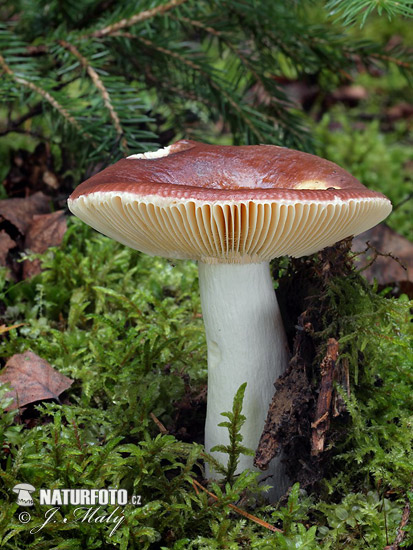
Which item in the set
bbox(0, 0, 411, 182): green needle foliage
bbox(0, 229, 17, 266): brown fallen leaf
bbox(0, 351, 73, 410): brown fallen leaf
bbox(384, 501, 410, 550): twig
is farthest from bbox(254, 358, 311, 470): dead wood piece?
bbox(0, 229, 17, 266): brown fallen leaf

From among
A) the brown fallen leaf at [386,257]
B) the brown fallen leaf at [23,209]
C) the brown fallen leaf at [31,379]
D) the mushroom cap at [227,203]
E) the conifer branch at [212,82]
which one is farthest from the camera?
the brown fallen leaf at [23,209]

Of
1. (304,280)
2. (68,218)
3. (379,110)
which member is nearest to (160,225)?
(304,280)

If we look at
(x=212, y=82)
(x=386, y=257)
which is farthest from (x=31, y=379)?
(x=386, y=257)

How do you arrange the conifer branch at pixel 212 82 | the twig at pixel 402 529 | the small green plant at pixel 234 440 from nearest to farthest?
the twig at pixel 402 529
the small green plant at pixel 234 440
the conifer branch at pixel 212 82

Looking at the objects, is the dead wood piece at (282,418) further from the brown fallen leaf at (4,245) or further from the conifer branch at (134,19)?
the conifer branch at (134,19)

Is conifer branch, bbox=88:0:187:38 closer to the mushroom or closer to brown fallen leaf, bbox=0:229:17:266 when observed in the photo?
brown fallen leaf, bbox=0:229:17:266

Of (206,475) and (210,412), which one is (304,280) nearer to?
(210,412)

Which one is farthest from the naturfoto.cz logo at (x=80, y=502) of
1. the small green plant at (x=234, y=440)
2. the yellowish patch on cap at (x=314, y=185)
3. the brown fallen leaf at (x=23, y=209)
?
the brown fallen leaf at (x=23, y=209)
